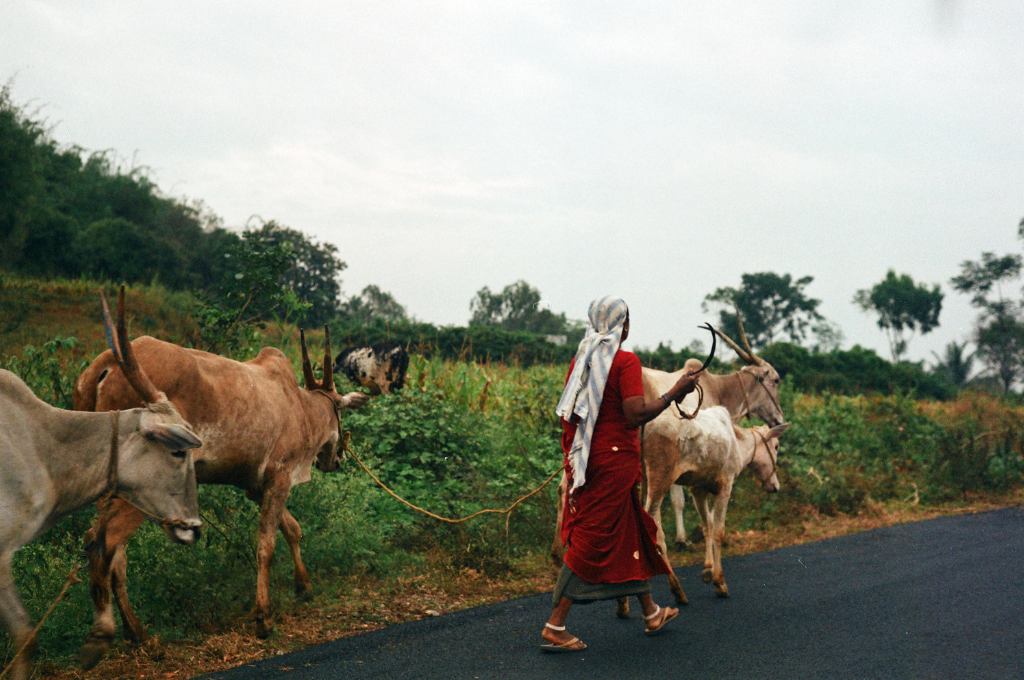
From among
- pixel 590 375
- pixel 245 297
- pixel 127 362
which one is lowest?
pixel 127 362

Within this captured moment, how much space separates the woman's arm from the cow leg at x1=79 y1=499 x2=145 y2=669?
10.2ft

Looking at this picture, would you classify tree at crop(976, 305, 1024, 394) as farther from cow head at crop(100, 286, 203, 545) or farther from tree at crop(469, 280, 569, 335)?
cow head at crop(100, 286, 203, 545)

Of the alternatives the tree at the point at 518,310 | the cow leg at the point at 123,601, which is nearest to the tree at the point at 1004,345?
the tree at the point at 518,310

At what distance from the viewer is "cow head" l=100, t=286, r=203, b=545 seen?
5.04 m

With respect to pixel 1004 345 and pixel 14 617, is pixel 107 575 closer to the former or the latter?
pixel 14 617

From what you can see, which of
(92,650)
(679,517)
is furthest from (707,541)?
(92,650)

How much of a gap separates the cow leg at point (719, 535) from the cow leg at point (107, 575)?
4.42 m

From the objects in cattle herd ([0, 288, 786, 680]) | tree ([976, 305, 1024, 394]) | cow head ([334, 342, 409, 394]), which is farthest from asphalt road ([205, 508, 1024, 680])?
tree ([976, 305, 1024, 394])

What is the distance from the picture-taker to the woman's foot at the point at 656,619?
20.9ft

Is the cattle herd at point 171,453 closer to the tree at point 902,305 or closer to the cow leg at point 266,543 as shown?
the cow leg at point 266,543

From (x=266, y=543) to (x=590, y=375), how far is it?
8.16 ft

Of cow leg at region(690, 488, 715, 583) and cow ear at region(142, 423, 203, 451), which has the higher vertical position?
cow ear at region(142, 423, 203, 451)

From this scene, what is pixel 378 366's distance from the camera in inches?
483

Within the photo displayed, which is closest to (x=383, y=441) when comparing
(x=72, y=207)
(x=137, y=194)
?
(x=72, y=207)
